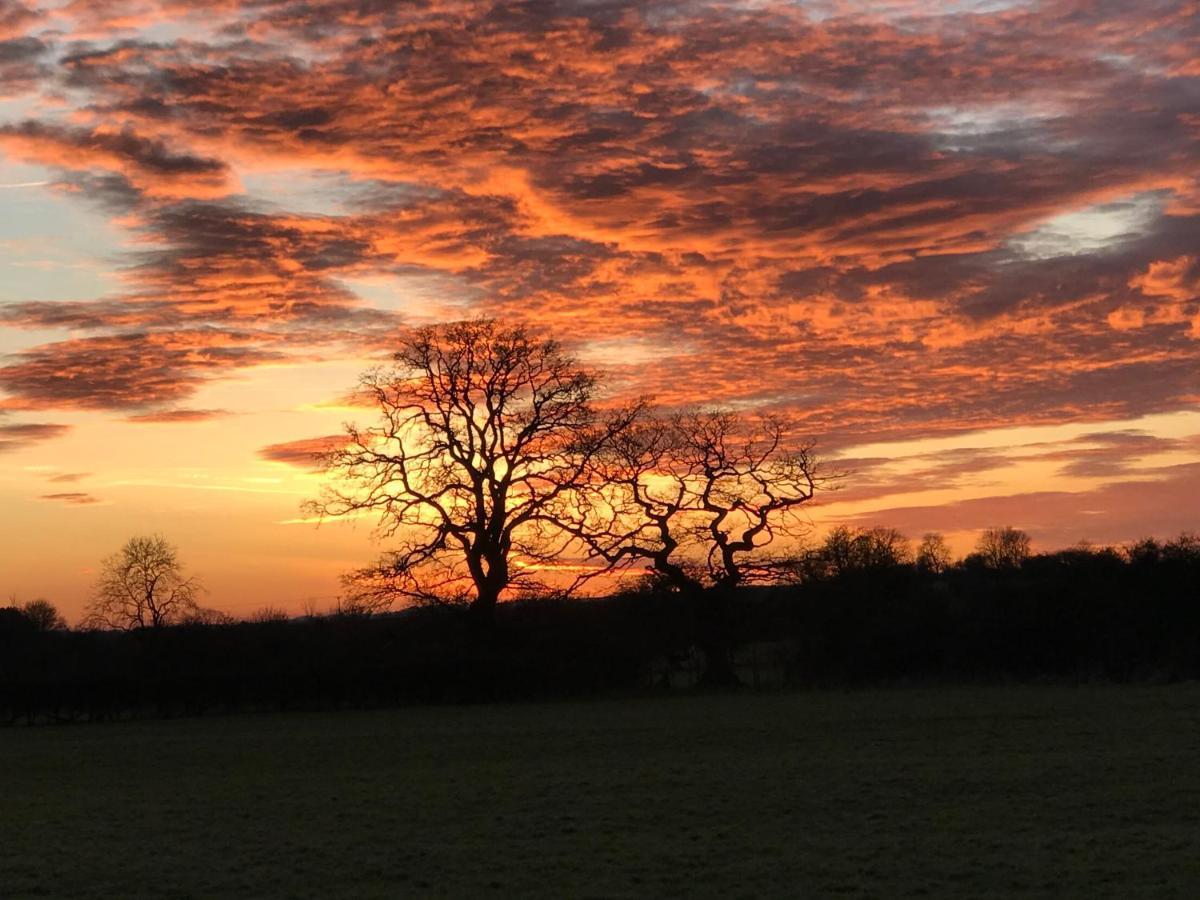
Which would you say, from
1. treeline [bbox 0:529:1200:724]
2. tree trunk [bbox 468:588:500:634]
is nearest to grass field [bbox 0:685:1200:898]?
treeline [bbox 0:529:1200:724]

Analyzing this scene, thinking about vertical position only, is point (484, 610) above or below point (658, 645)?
above

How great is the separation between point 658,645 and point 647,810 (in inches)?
1019

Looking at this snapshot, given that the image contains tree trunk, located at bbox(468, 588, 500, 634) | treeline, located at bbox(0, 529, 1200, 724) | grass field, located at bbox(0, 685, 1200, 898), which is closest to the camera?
grass field, located at bbox(0, 685, 1200, 898)

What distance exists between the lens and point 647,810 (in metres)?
14.2

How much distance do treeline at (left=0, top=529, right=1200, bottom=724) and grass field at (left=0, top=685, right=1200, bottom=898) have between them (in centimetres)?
1026

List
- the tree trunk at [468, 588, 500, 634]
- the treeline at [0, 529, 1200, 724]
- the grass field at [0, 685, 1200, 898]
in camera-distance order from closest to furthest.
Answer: the grass field at [0, 685, 1200, 898], the treeline at [0, 529, 1200, 724], the tree trunk at [468, 588, 500, 634]

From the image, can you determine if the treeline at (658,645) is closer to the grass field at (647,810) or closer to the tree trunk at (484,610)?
the tree trunk at (484,610)

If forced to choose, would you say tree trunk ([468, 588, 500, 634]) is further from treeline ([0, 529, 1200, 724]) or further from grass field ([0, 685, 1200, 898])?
grass field ([0, 685, 1200, 898])

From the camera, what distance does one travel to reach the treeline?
36812mm

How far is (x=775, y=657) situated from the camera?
4103cm

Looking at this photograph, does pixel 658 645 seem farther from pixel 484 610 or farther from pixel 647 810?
pixel 647 810

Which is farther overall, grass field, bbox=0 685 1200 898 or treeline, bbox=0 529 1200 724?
treeline, bbox=0 529 1200 724

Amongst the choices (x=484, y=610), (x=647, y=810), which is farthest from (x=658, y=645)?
(x=647, y=810)

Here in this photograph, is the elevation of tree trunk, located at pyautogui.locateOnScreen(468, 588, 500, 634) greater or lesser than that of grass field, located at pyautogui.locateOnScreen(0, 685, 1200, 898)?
greater
